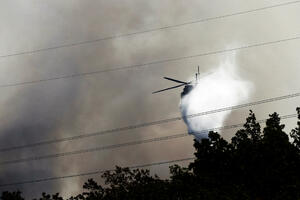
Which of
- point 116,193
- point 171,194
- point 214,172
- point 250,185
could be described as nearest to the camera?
point 171,194

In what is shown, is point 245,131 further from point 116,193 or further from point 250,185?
point 116,193

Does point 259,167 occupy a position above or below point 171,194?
above

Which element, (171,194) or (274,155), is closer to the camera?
(171,194)

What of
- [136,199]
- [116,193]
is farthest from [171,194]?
[116,193]

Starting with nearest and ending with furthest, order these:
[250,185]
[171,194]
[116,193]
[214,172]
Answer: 1. [171,194]
2. [116,193]
3. [250,185]
4. [214,172]

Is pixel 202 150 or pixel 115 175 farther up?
pixel 202 150

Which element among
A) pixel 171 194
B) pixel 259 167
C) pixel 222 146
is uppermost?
pixel 222 146

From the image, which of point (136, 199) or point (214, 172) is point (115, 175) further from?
point (214, 172)

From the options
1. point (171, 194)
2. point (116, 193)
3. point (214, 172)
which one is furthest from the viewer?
point (214, 172)

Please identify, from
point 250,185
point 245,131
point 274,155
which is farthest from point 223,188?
point 245,131
